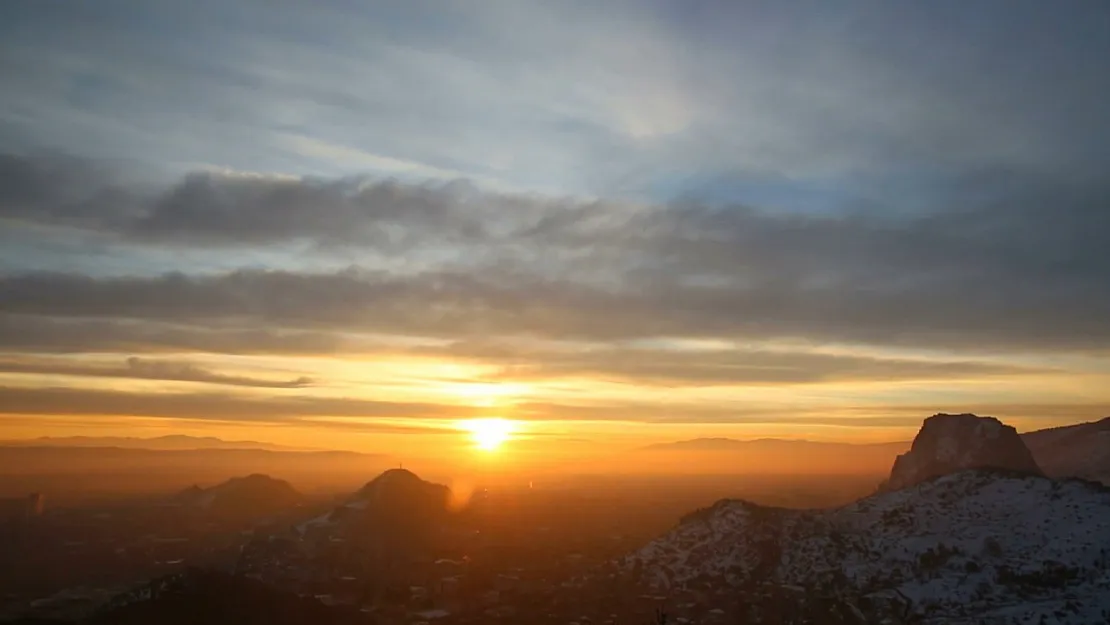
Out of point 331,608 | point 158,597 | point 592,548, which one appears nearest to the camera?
point 158,597

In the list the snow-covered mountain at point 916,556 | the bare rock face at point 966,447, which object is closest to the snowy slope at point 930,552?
the snow-covered mountain at point 916,556

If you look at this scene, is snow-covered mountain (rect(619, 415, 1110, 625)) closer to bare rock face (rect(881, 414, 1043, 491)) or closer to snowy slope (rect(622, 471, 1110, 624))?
snowy slope (rect(622, 471, 1110, 624))

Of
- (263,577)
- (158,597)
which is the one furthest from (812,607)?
(263,577)

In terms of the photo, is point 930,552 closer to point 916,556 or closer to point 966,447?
point 916,556

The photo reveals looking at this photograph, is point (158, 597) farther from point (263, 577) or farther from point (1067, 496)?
point (1067, 496)

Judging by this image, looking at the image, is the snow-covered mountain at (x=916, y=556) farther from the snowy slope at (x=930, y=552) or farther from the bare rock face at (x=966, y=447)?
the bare rock face at (x=966, y=447)
